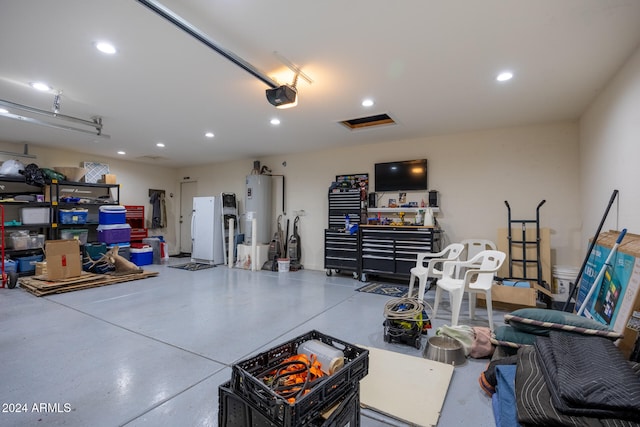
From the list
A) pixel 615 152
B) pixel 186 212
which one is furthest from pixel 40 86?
pixel 615 152

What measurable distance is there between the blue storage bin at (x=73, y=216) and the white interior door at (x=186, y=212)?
2536 mm

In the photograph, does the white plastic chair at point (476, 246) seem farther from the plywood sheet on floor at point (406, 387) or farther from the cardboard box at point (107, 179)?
the cardboard box at point (107, 179)

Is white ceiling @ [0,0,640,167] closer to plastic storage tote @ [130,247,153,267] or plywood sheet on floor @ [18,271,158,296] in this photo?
plywood sheet on floor @ [18,271,158,296]

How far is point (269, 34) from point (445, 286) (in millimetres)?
2812

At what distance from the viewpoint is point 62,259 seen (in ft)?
14.9

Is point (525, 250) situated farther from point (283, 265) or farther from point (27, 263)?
point (27, 263)

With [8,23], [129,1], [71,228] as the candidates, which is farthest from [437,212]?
[71,228]

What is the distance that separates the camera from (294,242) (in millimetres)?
6258

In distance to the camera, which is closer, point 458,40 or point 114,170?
point 458,40

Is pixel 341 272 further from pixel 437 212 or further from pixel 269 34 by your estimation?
pixel 269 34

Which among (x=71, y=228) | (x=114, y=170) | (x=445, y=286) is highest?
(x=114, y=170)

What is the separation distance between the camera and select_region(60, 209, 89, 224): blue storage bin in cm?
569

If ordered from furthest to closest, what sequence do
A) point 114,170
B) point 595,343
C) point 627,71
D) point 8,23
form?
1. point 114,170
2. point 627,71
3. point 8,23
4. point 595,343

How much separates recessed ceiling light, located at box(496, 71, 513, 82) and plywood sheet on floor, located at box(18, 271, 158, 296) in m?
5.96
